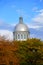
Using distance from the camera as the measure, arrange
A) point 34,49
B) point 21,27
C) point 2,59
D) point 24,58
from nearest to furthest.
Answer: point 2,59 < point 24,58 < point 34,49 < point 21,27

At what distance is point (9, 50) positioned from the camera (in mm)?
44312

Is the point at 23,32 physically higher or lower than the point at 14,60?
higher

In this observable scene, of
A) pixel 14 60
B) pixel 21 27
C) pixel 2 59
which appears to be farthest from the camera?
pixel 21 27

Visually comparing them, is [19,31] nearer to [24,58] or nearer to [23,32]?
[23,32]

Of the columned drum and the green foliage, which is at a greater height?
the columned drum

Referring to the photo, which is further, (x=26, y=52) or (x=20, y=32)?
(x=20, y=32)

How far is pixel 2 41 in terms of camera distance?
44875mm

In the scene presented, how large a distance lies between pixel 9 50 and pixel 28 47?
58.8 feet

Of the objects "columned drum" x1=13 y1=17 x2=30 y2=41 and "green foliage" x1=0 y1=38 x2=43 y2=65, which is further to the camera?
"columned drum" x1=13 y1=17 x2=30 y2=41

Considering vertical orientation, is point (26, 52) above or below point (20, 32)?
below

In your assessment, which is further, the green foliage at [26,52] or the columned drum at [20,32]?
the columned drum at [20,32]

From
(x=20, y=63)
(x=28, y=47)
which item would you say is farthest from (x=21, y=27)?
(x=20, y=63)

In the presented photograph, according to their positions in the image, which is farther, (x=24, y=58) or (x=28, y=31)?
(x=28, y=31)

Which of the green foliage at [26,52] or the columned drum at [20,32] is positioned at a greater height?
the columned drum at [20,32]
